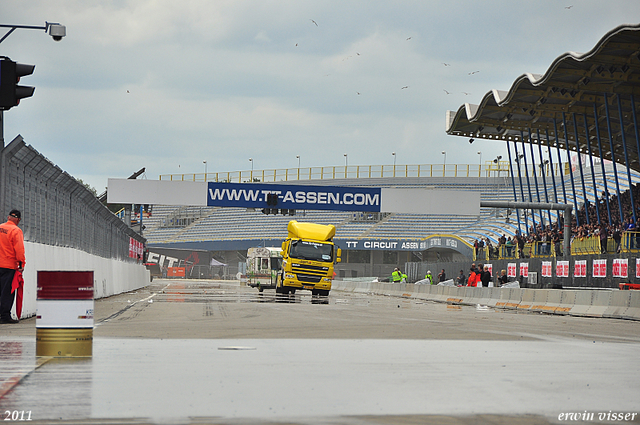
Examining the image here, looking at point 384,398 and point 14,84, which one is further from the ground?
point 14,84

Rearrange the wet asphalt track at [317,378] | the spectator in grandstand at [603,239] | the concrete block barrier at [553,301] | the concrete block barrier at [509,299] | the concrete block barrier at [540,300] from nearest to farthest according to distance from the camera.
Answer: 1. the wet asphalt track at [317,378]
2. the concrete block barrier at [553,301]
3. the concrete block barrier at [540,300]
4. the concrete block barrier at [509,299]
5. the spectator in grandstand at [603,239]

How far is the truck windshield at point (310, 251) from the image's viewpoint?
113 feet

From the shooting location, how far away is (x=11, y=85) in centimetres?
1316

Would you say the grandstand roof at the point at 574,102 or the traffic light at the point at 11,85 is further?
the grandstand roof at the point at 574,102

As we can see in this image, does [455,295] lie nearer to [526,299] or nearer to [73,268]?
[526,299]

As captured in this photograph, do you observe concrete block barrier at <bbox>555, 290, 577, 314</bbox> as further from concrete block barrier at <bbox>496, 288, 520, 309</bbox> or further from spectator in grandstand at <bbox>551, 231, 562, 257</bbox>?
spectator in grandstand at <bbox>551, 231, 562, 257</bbox>

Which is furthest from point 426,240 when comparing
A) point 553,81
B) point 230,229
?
point 553,81

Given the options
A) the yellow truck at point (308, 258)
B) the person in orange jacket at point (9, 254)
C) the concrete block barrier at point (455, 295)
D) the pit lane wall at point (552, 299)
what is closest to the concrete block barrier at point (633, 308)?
the pit lane wall at point (552, 299)

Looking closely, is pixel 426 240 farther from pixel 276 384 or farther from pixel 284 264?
pixel 276 384

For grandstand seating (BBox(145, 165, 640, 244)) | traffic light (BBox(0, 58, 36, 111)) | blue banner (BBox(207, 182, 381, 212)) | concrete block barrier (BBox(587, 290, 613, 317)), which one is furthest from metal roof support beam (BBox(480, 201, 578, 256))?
grandstand seating (BBox(145, 165, 640, 244))

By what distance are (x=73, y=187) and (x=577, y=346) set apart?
14.0 m

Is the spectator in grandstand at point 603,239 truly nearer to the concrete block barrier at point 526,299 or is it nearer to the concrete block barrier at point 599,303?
the concrete block barrier at point 526,299

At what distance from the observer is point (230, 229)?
8900 centimetres

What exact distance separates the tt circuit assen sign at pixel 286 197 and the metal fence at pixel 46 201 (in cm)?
1716
